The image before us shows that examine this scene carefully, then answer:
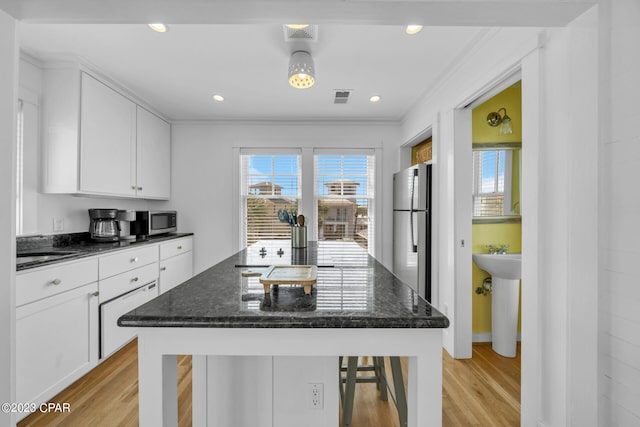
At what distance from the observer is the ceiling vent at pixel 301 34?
2068 millimetres

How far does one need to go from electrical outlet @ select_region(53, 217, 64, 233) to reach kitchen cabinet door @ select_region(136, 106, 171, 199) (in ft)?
2.60

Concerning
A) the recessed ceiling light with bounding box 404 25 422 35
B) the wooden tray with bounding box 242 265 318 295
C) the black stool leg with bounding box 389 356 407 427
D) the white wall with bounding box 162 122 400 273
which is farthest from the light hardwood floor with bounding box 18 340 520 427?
the recessed ceiling light with bounding box 404 25 422 35

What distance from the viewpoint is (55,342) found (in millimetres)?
2127

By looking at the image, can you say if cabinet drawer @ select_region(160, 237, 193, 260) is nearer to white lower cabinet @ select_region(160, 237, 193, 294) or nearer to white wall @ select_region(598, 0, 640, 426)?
white lower cabinet @ select_region(160, 237, 193, 294)

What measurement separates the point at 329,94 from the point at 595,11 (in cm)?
246

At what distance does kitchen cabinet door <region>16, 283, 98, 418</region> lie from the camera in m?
1.91

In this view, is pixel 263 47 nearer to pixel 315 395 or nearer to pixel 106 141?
pixel 106 141

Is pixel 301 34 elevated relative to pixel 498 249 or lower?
elevated

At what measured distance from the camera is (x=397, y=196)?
13.0 ft

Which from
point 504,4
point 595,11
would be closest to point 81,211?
point 504,4

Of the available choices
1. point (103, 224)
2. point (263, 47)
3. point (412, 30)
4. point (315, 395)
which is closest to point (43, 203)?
point (103, 224)

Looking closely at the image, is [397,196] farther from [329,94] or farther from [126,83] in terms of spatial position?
[126,83]

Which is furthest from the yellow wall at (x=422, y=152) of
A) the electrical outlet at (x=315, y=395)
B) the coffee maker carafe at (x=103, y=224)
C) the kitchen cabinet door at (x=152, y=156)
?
the coffee maker carafe at (x=103, y=224)

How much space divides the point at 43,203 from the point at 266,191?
2336mm
